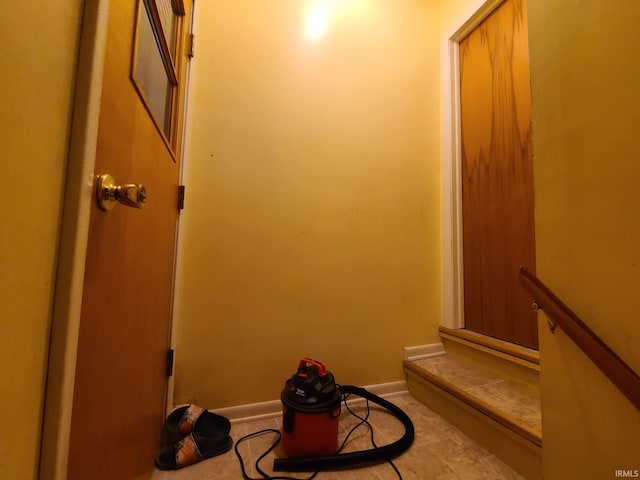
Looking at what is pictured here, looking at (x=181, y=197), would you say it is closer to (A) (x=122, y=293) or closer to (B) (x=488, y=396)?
(A) (x=122, y=293)

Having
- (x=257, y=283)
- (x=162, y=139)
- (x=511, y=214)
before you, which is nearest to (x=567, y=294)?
(x=511, y=214)

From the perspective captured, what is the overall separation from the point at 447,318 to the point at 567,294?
1169 mm

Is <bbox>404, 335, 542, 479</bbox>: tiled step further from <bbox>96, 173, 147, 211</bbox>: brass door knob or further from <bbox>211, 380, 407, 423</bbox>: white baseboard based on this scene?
<bbox>96, 173, 147, 211</bbox>: brass door knob

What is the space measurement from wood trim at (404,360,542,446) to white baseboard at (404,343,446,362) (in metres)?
0.06

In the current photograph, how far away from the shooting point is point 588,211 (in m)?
0.71

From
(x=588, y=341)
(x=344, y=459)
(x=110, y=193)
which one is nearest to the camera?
(x=110, y=193)

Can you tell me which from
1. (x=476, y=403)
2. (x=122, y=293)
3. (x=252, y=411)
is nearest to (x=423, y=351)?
(x=476, y=403)

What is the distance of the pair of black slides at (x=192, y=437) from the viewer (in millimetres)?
1086

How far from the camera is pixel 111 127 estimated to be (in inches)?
21.9

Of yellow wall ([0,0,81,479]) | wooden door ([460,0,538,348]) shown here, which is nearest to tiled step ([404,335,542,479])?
wooden door ([460,0,538,348])

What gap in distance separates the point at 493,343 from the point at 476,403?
1.40 ft

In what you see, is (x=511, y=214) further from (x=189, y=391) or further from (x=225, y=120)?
(x=189, y=391)

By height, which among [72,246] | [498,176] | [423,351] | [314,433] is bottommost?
[314,433]

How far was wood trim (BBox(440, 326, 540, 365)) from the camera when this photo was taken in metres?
1.34
